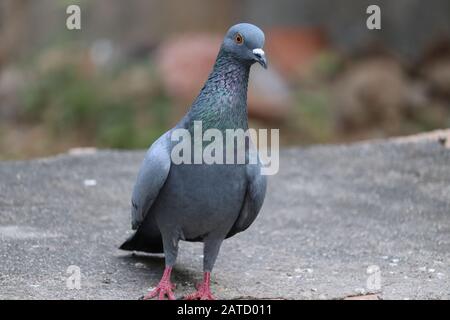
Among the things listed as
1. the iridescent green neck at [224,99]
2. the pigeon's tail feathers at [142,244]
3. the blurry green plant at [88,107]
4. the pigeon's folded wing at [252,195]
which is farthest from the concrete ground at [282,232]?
the blurry green plant at [88,107]

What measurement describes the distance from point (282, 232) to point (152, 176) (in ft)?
Result: 6.01

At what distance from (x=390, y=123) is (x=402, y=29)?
1.67m

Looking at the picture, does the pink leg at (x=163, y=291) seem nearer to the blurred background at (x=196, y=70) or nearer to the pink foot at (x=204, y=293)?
the pink foot at (x=204, y=293)

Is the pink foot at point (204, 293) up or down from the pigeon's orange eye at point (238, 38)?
down

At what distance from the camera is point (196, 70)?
43.8ft

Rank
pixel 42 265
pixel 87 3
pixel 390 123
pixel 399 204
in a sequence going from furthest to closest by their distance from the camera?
pixel 87 3
pixel 390 123
pixel 399 204
pixel 42 265

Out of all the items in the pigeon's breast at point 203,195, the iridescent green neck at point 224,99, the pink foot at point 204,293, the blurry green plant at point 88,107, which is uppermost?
the blurry green plant at point 88,107

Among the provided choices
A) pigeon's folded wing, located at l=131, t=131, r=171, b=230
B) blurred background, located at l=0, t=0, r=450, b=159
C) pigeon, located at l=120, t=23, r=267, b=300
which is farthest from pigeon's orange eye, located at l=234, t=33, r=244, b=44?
blurred background, located at l=0, t=0, r=450, b=159

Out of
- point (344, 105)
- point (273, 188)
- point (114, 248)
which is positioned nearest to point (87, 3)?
point (344, 105)

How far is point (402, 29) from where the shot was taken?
1384 centimetres

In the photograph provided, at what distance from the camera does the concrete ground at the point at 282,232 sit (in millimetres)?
4996

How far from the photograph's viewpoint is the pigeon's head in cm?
468
